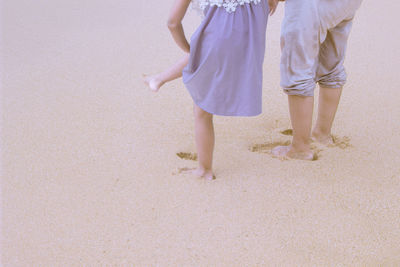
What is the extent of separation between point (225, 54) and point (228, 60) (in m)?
Answer: 0.02

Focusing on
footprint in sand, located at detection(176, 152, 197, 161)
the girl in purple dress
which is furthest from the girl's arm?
footprint in sand, located at detection(176, 152, 197, 161)

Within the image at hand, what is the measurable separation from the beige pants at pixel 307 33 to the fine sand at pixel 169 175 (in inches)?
13.6

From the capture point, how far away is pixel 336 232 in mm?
1403

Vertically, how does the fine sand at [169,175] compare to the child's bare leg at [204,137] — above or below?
below

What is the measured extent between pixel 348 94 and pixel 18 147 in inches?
63.4

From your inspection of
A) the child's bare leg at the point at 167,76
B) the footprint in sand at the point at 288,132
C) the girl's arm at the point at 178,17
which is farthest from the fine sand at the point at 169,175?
the girl's arm at the point at 178,17

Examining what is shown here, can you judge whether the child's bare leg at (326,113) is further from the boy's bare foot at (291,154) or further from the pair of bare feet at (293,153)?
the boy's bare foot at (291,154)

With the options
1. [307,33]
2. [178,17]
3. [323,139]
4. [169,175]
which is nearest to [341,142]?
[323,139]

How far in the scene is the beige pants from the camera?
152 cm

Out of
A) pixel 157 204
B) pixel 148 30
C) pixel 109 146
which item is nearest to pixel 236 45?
pixel 157 204

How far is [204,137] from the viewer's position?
1.58m

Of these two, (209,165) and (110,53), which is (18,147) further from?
(110,53)

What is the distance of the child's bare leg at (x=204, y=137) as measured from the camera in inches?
60.9

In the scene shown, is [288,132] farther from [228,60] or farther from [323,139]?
[228,60]
